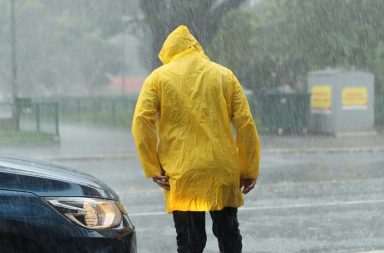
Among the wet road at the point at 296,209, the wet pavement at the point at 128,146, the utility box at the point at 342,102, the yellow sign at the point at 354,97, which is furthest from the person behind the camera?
the yellow sign at the point at 354,97

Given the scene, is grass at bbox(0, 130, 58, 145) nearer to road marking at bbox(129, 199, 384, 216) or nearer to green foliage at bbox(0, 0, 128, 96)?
green foliage at bbox(0, 0, 128, 96)

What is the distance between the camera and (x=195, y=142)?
182 inches

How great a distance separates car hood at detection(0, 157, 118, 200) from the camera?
3.76m

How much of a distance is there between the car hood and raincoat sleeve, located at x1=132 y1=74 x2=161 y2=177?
51 centimetres

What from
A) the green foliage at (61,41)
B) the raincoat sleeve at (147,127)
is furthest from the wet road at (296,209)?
the green foliage at (61,41)

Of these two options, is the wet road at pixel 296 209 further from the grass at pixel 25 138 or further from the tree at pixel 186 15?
the tree at pixel 186 15

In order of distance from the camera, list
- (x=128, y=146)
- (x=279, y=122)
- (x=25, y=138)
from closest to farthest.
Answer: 1. (x=128, y=146)
2. (x=25, y=138)
3. (x=279, y=122)

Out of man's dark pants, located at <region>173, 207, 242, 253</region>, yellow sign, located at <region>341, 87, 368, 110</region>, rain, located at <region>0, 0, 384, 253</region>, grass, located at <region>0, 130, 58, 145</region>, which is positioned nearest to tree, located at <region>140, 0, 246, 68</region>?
rain, located at <region>0, 0, 384, 253</region>

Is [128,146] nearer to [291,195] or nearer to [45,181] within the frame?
[291,195]

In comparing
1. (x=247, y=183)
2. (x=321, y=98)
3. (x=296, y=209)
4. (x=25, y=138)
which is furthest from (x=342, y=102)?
(x=247, y=183)

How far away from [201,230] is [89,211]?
1.06 metres

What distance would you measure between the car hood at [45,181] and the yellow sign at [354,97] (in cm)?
1899

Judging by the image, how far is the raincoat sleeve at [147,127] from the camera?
464 centimetres

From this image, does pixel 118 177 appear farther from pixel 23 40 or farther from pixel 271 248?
pixel 23 40
